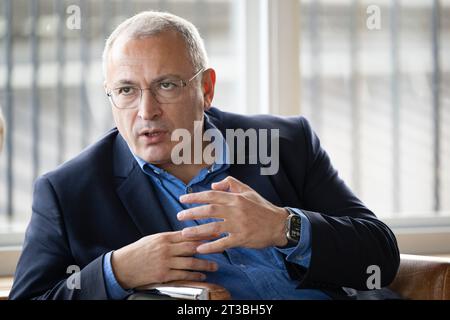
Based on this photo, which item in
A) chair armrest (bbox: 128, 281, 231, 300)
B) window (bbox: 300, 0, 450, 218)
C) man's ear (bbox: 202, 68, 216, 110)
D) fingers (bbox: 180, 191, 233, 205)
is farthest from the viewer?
window (bbox: 300, 0, 450, 218)

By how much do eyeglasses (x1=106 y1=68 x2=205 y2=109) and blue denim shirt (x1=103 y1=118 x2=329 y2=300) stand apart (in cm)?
17

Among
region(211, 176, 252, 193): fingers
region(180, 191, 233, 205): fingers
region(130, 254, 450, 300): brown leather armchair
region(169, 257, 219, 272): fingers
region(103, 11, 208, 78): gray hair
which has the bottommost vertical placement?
region(130, 254, 450, 300): brown leather armchair

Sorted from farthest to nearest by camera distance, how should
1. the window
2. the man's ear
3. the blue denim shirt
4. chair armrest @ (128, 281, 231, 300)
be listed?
1. the window
2. the man's ear
3. the blue denim shirt
4. chair armrest @ (128, 281, 231, 300)

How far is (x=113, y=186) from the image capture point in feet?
6.70

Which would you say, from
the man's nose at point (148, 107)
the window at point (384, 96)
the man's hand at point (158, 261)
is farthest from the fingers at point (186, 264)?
the window at point (384, 96)

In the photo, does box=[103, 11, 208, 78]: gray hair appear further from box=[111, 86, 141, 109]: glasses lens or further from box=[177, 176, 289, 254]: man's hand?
box=[177, 176, 289, 254]: man's hand

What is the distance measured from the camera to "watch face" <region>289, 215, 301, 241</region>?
187 cm

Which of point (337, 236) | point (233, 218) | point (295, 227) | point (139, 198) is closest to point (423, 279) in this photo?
point (337, 236)

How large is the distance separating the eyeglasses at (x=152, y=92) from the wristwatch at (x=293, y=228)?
0.49 metres

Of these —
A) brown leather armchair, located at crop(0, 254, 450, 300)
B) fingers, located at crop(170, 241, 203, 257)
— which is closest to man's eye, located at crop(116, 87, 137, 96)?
fingers, located at crop(170, 241, 203, 257)

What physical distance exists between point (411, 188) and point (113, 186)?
168cm

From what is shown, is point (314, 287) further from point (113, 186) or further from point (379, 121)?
point (379, 121)

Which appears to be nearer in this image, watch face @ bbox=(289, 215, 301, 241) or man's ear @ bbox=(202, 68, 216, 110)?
watch face @ bbox=(289, 215, 301, 241)

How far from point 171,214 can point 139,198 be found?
0.11 meters
